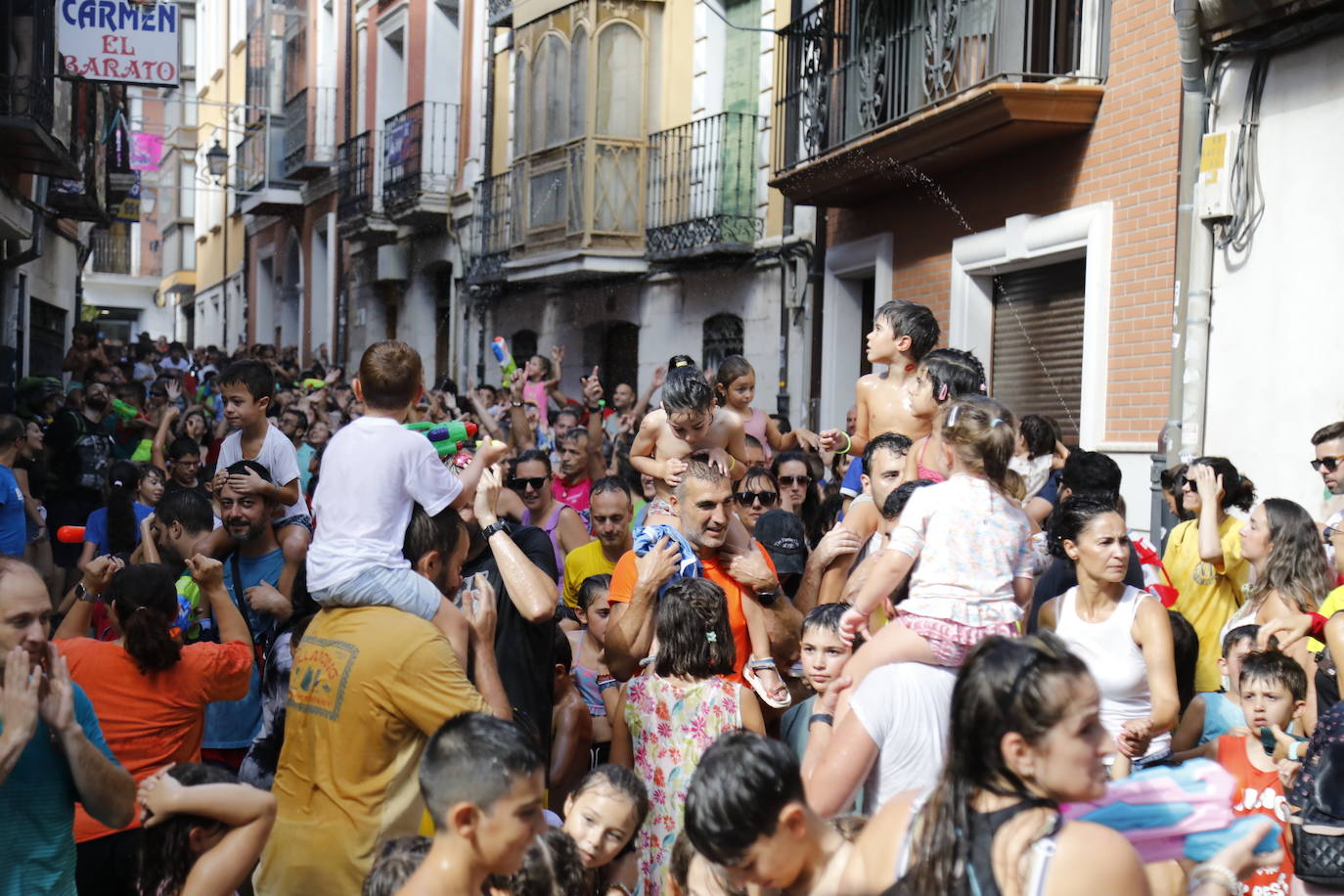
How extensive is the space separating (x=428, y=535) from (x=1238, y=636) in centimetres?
336

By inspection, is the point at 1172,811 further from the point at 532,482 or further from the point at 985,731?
the point at 532,482

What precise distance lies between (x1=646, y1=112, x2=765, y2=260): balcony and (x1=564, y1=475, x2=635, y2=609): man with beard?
918cm

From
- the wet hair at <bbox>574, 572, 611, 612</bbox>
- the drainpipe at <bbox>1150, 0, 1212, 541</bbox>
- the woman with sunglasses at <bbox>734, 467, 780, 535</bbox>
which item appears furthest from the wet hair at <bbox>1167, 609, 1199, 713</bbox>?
the drainpipe at <bbox>1150, 0, 1212, 541</bbox>

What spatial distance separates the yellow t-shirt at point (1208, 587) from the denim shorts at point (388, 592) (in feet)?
13.2

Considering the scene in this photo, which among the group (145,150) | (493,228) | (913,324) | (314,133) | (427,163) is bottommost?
(913,324)

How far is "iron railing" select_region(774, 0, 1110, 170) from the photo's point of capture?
399 inches

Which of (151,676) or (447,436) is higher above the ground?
(447,436)

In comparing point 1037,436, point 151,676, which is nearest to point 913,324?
point 1037,436

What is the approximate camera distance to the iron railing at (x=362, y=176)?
24781mm

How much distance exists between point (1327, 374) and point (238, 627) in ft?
20.2

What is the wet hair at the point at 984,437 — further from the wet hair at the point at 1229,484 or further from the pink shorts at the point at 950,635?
the wet hair at the point at 1229,484

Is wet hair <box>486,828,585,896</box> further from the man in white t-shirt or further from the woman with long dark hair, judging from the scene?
the woman with long dark hair

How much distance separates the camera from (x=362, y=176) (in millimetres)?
25656

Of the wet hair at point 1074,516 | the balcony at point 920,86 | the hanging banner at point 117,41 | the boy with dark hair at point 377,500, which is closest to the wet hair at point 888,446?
the wet hair at point 1074,516
